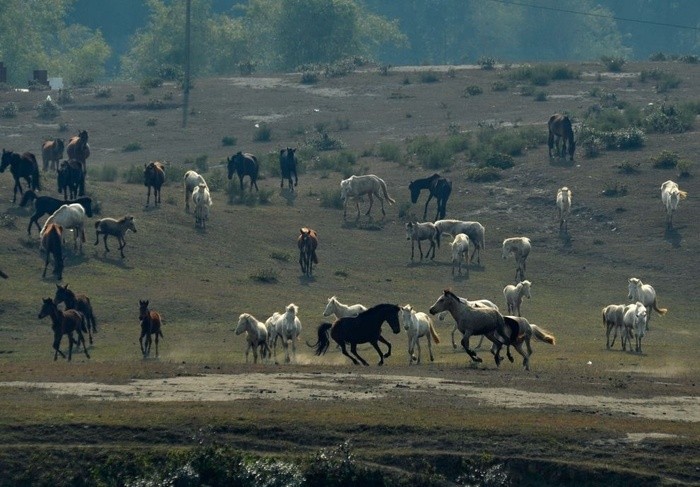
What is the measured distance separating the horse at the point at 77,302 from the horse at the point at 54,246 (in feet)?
15.3

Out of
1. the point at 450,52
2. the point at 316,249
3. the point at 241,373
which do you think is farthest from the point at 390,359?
the point at 450,52

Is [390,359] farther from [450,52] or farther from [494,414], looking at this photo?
[450,52]

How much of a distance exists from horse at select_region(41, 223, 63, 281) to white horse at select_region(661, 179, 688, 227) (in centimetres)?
2109

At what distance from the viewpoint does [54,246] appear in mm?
43500

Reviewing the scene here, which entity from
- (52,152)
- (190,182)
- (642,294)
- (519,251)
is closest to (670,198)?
(519,251)

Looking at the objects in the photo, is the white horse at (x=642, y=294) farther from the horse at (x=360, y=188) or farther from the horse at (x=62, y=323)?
the horse at (x=360, y=188)

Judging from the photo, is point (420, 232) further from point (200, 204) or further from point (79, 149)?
point (79, 149)

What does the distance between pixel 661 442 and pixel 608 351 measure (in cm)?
1195

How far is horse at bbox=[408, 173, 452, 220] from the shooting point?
185ft

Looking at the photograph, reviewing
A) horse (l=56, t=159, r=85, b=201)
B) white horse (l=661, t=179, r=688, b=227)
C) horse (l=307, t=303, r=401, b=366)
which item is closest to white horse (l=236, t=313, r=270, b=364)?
horse (l=307, t=303, r=401, b=366)

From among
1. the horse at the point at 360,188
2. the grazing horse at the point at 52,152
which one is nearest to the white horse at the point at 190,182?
the horse at the point at 360,188

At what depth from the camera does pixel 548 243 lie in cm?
5444

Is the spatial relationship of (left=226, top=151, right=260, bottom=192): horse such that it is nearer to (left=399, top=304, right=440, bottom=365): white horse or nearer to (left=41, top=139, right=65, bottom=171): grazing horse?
(left=41, top=139, right=65, bottom=171): grazing horse

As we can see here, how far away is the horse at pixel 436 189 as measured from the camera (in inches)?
2223
